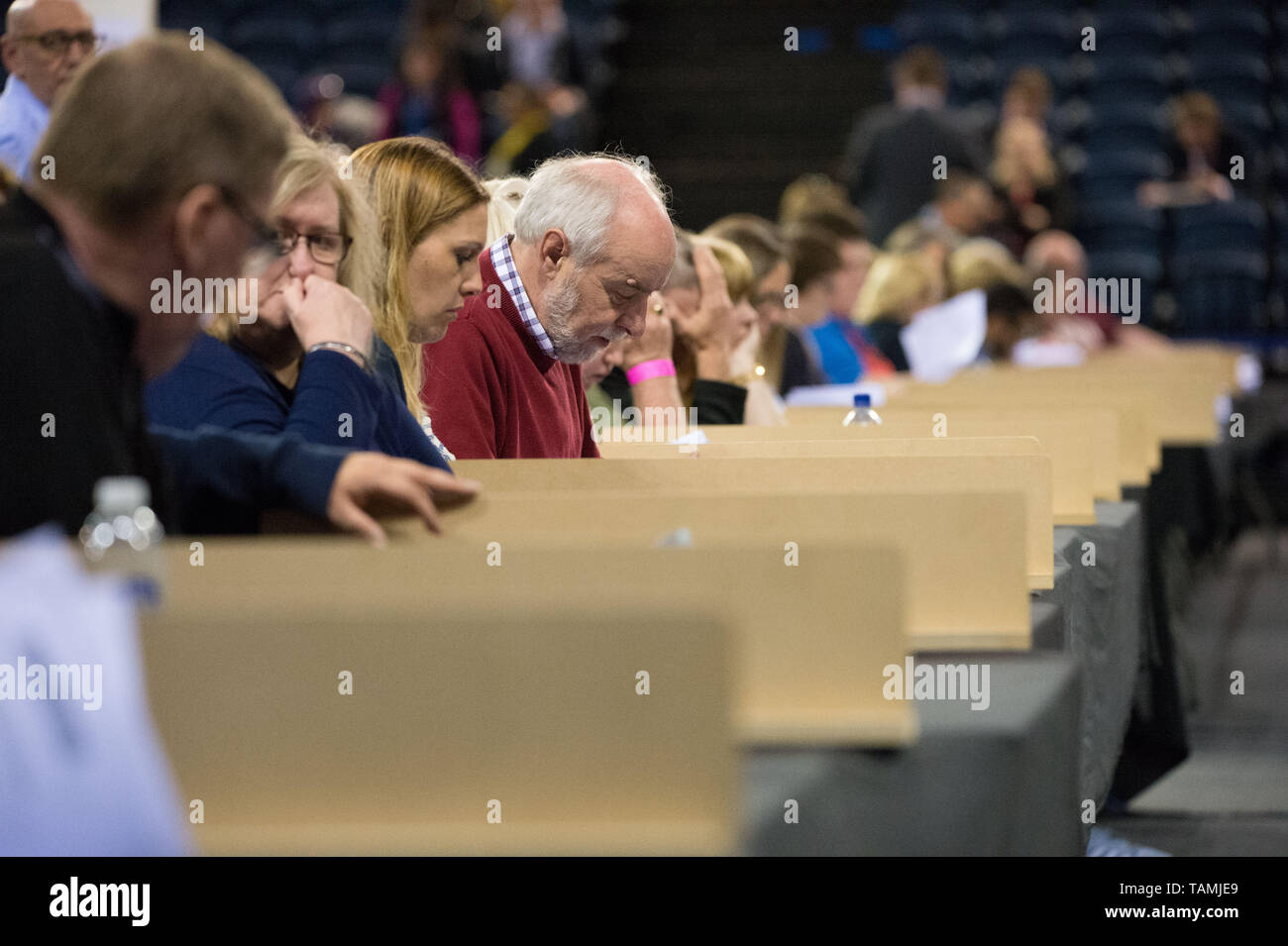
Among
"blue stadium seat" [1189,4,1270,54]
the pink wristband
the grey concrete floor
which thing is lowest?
the grey concrete floor

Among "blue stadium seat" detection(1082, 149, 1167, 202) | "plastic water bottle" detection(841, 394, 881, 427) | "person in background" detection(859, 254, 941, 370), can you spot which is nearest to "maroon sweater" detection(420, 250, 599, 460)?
"plastic water bottle" detection(841, 394, 881, 427)

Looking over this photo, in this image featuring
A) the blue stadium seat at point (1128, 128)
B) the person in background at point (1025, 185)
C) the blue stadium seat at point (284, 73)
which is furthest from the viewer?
the blue stadium seat at point (1128, 128)

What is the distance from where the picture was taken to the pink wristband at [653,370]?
286 centimetres

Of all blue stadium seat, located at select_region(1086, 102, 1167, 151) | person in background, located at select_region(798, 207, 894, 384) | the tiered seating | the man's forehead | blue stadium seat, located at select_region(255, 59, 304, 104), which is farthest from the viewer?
blue stadium seat, located at select_region(1086, 102, 1167, 151)

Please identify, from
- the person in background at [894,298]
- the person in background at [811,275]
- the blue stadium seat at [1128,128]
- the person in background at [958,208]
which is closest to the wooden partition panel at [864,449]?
the person in background at [811,275]

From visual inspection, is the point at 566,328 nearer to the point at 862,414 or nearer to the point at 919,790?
the point at 862,414

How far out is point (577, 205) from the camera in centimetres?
236

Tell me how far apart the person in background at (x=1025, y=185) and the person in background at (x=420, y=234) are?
596 centimetres

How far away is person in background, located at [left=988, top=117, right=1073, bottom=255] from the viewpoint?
786cm

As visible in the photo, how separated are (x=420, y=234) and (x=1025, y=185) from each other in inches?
242

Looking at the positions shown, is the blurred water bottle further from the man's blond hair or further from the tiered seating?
the tiered seating

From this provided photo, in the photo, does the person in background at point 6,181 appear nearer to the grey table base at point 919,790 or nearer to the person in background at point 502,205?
the grey table base at point 919,790

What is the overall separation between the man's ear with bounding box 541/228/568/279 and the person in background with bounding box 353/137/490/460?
14 centimetres
